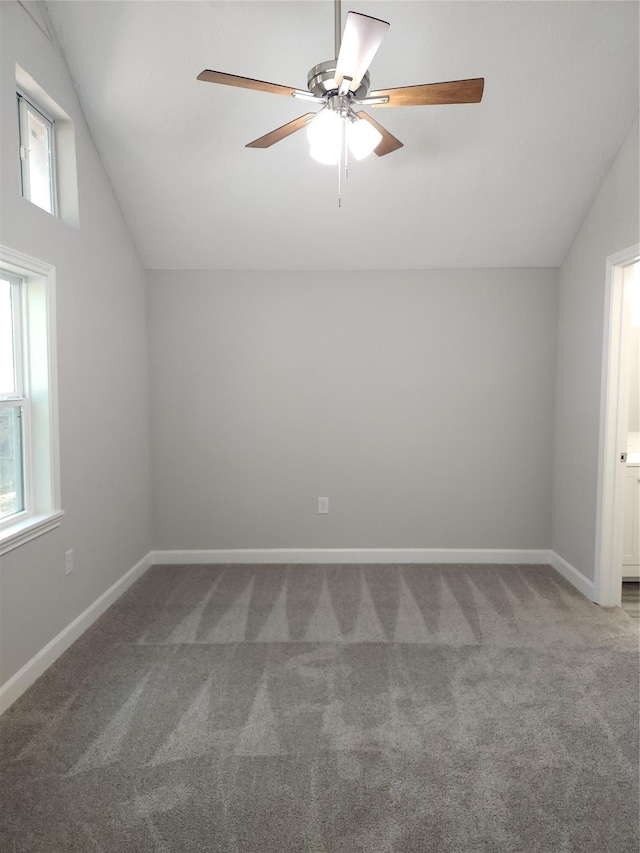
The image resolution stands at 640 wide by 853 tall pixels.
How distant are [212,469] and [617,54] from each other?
11.4 feet

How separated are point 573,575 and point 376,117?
3089 millimetres

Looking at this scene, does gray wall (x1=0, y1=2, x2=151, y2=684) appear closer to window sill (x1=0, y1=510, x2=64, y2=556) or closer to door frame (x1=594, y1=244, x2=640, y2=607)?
window sill (x1=0, y1=510, x2=64, y2=556)

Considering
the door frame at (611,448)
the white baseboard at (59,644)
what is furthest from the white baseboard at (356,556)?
the door frame at (611,448)

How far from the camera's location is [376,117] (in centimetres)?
312

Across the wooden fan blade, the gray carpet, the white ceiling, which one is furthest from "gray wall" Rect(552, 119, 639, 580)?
the wooden fan blade

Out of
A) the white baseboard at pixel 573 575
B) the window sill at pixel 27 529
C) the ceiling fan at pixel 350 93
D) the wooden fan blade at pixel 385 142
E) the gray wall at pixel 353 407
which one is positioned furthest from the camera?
the gray wall at pixel 353 407

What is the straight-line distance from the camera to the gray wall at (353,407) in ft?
14.1

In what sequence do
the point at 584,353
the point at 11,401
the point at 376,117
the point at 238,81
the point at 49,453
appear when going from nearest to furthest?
the point at 238,81 → the point at 11,401 → the point at 49,453 → the point at 376,117 → the point at 584,353

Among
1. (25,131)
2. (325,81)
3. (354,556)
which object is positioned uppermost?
(25,131)

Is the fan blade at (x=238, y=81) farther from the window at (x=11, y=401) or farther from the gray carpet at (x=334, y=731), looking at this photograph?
the gray carpet at (x=334, y=731)

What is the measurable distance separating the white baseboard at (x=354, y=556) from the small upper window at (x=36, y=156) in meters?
2.56

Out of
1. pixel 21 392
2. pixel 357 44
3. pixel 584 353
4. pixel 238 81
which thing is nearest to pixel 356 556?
pixel 584 353

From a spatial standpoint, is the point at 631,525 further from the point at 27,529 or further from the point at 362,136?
the point at 27,529

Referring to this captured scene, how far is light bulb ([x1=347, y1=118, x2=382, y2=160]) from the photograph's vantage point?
230 cm
